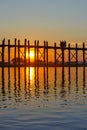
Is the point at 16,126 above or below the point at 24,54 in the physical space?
below

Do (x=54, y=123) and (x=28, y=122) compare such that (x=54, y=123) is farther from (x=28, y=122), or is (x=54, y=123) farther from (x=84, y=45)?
(x=84, y=45)

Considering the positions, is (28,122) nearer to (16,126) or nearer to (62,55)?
(16,126)

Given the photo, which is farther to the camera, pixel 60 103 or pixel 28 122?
pixel 60 103

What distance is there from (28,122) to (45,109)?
9.51 feet

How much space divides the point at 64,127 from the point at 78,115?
2210 millimetres

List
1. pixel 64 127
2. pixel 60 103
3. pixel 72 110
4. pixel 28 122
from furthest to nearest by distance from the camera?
1. pixel 60 103
2. pixel 72 110
3. pixel 28 122
4. pixel 64 127

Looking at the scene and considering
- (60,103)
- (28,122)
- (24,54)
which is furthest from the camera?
(24,54)

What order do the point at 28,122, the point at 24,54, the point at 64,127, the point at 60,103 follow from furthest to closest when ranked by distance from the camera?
the point at 24,54 → the point at 60,103 → the point at 28,122 → the point at 64,127

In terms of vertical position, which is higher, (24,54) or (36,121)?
(24,54)

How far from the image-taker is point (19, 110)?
15570 millimetres

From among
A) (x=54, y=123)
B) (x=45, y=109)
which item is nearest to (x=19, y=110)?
(x=45, y=109)

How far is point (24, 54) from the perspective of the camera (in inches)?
2484

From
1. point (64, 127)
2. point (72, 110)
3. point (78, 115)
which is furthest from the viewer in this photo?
point (72, 110)

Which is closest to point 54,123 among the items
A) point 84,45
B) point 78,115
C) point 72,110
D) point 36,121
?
point 36,121
